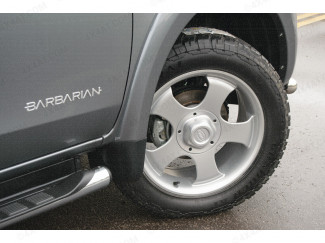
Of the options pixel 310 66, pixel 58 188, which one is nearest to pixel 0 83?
pixel 58 188

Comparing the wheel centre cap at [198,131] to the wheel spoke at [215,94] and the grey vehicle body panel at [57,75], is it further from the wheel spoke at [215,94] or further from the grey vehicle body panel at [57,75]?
the grey vehicle body panel at [57,75]

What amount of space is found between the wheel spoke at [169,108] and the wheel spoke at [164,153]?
0.31 feet

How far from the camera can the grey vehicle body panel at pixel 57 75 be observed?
1354mm

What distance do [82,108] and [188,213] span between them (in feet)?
2.62

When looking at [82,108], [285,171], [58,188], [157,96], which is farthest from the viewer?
[285,171]

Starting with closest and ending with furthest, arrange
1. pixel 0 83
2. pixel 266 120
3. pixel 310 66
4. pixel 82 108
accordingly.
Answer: pixel 0 83 < pixel 82 108 < pixel 266 120 < pixel 310 66

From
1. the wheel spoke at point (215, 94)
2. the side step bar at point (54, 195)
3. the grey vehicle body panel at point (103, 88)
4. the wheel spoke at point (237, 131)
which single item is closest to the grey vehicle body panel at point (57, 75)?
the grey vehicle body panel at point (103, 88)

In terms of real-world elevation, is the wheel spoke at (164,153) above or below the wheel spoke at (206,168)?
above

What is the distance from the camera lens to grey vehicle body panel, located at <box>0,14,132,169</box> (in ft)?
4.44

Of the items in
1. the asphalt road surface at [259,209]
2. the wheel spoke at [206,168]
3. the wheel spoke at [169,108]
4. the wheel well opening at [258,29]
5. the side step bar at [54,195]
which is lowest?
the asphalt road surface at [259,209]

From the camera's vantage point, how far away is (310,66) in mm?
4469

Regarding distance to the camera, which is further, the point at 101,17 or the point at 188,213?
the point at 188,213

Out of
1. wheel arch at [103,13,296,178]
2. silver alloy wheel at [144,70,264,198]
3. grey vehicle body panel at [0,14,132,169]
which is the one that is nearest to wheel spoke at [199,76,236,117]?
silver alloy wheel at [144,70,264,198]

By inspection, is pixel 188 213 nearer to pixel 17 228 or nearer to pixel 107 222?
pixel 107 222
